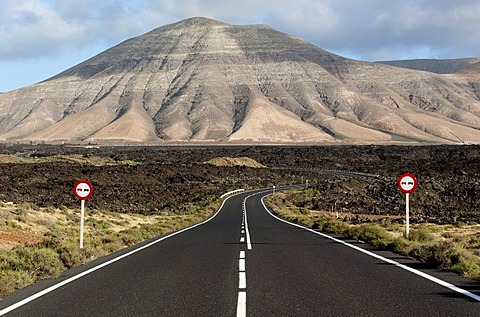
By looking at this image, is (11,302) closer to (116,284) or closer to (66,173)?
(116,284)

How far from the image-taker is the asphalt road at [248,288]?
9.10 m

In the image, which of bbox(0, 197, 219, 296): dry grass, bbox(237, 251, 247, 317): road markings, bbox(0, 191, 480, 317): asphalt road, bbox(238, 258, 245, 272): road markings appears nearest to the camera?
bbox(237, 251, 247, 317): road markings

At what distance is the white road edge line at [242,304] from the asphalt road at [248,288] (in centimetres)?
1

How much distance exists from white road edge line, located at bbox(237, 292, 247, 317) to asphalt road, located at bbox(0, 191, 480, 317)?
0.6 inches

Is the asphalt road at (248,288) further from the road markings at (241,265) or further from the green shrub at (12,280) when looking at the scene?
the green shrub at (12,280)

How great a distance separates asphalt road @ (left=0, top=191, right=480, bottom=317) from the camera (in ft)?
29.9

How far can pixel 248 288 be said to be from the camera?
1095 cm

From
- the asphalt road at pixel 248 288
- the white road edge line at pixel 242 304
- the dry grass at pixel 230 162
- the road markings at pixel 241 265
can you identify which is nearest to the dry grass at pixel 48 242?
the asphalt road at pixel 248 288

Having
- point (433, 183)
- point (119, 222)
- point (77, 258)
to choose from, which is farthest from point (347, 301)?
point (433, 183)

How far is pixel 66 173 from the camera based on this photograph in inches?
3223

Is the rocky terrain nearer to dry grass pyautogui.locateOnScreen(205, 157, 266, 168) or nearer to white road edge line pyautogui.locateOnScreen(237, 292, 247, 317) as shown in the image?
dry grass pyautogui.locateOnScreen(205, 157, 266, 168)

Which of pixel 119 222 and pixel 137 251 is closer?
pixel 137 251

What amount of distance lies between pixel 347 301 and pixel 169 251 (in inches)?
354

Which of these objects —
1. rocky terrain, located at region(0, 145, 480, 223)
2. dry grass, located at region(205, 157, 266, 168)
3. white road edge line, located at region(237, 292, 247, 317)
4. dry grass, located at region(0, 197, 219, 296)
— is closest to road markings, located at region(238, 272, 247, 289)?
white road edge line, located at region(237, 292, 247, 317)
